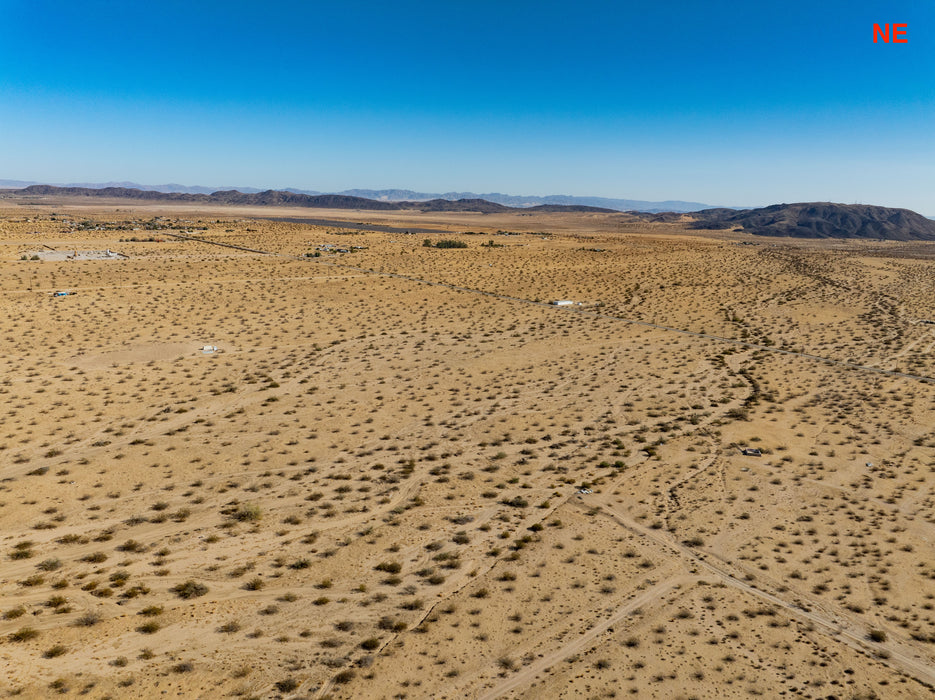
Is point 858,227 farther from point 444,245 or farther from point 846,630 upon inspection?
point 846,630

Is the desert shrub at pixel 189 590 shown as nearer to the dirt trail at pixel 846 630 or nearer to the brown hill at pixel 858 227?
the dirt trail at pixel 846 630

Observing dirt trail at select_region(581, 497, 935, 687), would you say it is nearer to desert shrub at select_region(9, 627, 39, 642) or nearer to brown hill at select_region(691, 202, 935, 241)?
desert shrub at select_region(9, 627, 39, 642)

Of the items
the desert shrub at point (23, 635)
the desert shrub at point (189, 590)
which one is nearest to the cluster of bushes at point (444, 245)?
the desert shrub at point (189, 590)

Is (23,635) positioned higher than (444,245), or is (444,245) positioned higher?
(444,245)

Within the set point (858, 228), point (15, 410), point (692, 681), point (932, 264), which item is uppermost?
point (858, 228)

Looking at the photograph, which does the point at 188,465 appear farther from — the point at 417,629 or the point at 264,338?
the point at 264,338

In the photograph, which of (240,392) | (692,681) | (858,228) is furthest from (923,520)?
(858,228)

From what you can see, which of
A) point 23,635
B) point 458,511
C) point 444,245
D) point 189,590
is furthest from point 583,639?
point 444,245

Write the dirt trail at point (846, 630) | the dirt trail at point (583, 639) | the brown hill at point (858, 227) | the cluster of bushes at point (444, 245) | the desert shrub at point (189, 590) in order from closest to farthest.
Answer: the dirt trail at point (583, 639) < the dirt trail at point (846, 630) < the desert shrub at point (189, 590) < the cluster of bushes at point (444, 245) < the brown hill at point (858, 227)
